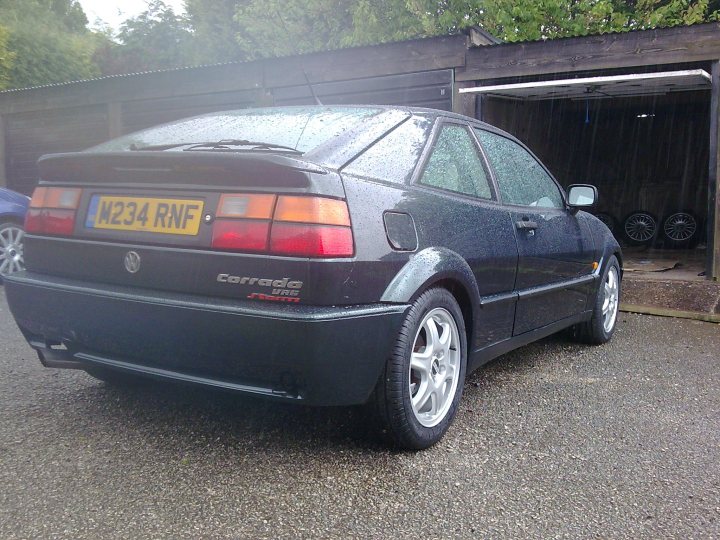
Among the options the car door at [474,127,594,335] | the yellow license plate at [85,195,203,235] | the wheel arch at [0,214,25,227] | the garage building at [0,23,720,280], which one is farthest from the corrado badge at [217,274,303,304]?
the wheel arch at [0,214,25,227]

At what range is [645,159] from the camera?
14227 mm

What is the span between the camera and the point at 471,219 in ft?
11.1

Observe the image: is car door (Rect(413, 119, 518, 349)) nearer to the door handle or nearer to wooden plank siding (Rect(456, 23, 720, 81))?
the door handle

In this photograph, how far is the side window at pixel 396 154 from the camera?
2.89 meters

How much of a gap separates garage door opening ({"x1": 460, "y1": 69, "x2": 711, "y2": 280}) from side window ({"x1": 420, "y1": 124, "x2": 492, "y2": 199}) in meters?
7.91

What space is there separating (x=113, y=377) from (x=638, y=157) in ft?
42.4

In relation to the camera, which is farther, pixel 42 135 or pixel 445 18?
pixel 445 18

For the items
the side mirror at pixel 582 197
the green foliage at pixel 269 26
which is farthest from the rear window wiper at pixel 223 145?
the green foliage at pixel 269 26

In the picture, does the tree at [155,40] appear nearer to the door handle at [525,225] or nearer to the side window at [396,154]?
the door handle at [525,225]

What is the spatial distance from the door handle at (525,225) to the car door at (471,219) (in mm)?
91

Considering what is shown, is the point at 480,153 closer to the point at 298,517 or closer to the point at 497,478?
the point at 497,478

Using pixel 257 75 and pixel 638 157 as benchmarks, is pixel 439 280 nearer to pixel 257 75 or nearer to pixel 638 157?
pixel 257 75

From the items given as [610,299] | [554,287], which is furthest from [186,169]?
[610,299]

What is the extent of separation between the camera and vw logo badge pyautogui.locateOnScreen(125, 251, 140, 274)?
9.18 ft
